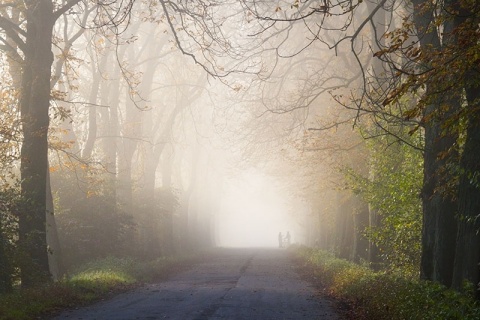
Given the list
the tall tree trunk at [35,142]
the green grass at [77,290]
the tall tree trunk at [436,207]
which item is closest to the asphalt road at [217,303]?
the green grass at [77,290]

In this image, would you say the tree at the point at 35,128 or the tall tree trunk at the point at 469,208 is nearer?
the tall tree trunk at the point at 469,208

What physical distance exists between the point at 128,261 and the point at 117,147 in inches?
409

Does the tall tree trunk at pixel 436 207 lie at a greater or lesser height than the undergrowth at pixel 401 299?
greater

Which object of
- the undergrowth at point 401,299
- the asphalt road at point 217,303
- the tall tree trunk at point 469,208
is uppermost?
the tall tree trunk at point 469,208

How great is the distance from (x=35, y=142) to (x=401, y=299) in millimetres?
9971

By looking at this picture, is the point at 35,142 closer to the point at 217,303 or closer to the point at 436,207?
the point at 217,303

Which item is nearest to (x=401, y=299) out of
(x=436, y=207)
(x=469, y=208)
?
(x=469, y=208)

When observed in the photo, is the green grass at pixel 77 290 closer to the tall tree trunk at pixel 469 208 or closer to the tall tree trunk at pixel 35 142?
the tall tree trunk at pixel 35 142

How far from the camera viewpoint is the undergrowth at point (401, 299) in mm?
9484

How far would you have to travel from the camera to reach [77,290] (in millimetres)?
14883

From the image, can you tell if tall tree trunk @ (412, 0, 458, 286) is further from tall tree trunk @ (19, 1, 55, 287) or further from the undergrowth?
tall tree trunk @ (19, 1, 55, 287)

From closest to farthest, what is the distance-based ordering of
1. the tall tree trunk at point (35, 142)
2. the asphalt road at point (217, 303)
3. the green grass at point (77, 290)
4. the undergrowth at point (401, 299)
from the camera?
the undergrowth at point (401, 299) → the green grass at point (77, 290) → the asphalt road at point (217, 303) → the tall tree trunk at point (35, 142)

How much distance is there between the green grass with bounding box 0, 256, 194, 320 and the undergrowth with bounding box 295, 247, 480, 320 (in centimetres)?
634

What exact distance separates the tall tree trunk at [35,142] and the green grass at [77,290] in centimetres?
86
